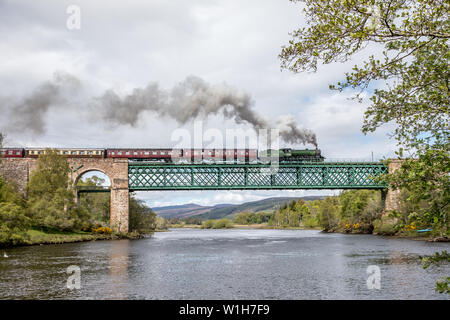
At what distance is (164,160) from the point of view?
249 feet

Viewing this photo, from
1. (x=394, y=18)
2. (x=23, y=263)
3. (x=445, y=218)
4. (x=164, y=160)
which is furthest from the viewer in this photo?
(x=164, y=160)

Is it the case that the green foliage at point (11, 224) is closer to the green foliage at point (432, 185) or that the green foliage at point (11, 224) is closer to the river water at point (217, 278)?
the river water at point (217, 278)

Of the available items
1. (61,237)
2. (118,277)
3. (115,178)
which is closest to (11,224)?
(61,237)

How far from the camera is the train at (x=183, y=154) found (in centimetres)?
7344

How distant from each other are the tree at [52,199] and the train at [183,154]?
414 inches

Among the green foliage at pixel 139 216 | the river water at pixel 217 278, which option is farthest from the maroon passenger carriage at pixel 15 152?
the river water at pixel 217 278

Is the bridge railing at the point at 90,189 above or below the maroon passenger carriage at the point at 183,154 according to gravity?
below

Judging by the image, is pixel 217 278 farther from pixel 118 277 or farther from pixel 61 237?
pixel 61 237

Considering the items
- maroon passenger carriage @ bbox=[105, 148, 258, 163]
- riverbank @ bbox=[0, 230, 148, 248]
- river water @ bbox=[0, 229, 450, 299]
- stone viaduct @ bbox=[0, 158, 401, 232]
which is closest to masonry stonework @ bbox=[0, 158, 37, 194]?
stone viaduct @ bbox=[0, 158, 401, 232]

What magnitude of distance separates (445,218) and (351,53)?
5.32 m

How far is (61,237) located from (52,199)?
20.1 feet
